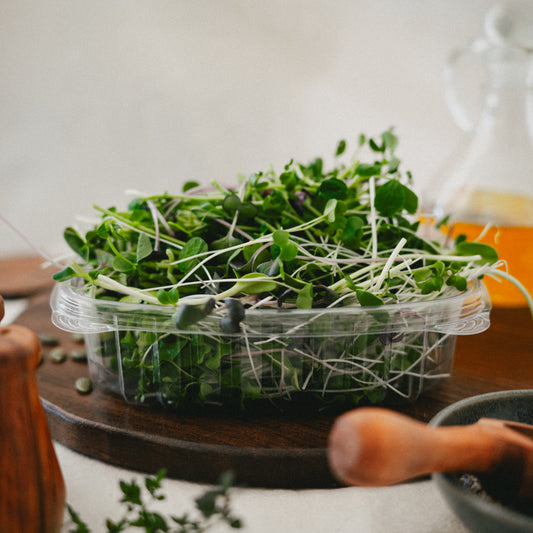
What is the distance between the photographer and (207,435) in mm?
567

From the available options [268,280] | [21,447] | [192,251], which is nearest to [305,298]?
[268,280]

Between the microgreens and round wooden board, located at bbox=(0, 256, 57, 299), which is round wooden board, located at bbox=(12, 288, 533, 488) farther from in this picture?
round wooden board, located at bbox=(0, 256, 57, 299)

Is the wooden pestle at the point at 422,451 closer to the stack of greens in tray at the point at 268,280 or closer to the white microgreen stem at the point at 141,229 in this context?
the stack of greens in tray at the point at 268,280

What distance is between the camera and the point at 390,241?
28.0 inches

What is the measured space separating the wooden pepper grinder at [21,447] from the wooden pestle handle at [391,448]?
212 millimetres

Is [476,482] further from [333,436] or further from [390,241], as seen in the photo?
[390,241]

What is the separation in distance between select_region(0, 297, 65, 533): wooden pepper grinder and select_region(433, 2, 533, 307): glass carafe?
2.49 ft

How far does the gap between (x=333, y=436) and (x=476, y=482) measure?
17 cm

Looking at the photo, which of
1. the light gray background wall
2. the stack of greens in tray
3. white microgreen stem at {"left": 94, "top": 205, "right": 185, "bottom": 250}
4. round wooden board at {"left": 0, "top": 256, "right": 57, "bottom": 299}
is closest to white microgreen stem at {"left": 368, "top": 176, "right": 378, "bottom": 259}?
the stack of greens in tray

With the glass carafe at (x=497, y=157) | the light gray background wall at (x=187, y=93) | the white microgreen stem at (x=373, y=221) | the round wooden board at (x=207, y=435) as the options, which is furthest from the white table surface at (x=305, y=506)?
the light gray background wall at (x=187, y=93)

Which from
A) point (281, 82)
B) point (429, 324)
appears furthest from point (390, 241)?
point (281, 82)

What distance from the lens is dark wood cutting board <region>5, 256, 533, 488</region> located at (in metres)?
0.54

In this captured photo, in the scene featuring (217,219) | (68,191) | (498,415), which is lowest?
(68,191)

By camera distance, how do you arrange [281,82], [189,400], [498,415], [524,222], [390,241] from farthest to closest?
[281,82]
[524,222]
[390,241]
[189,400]
[498,415]
